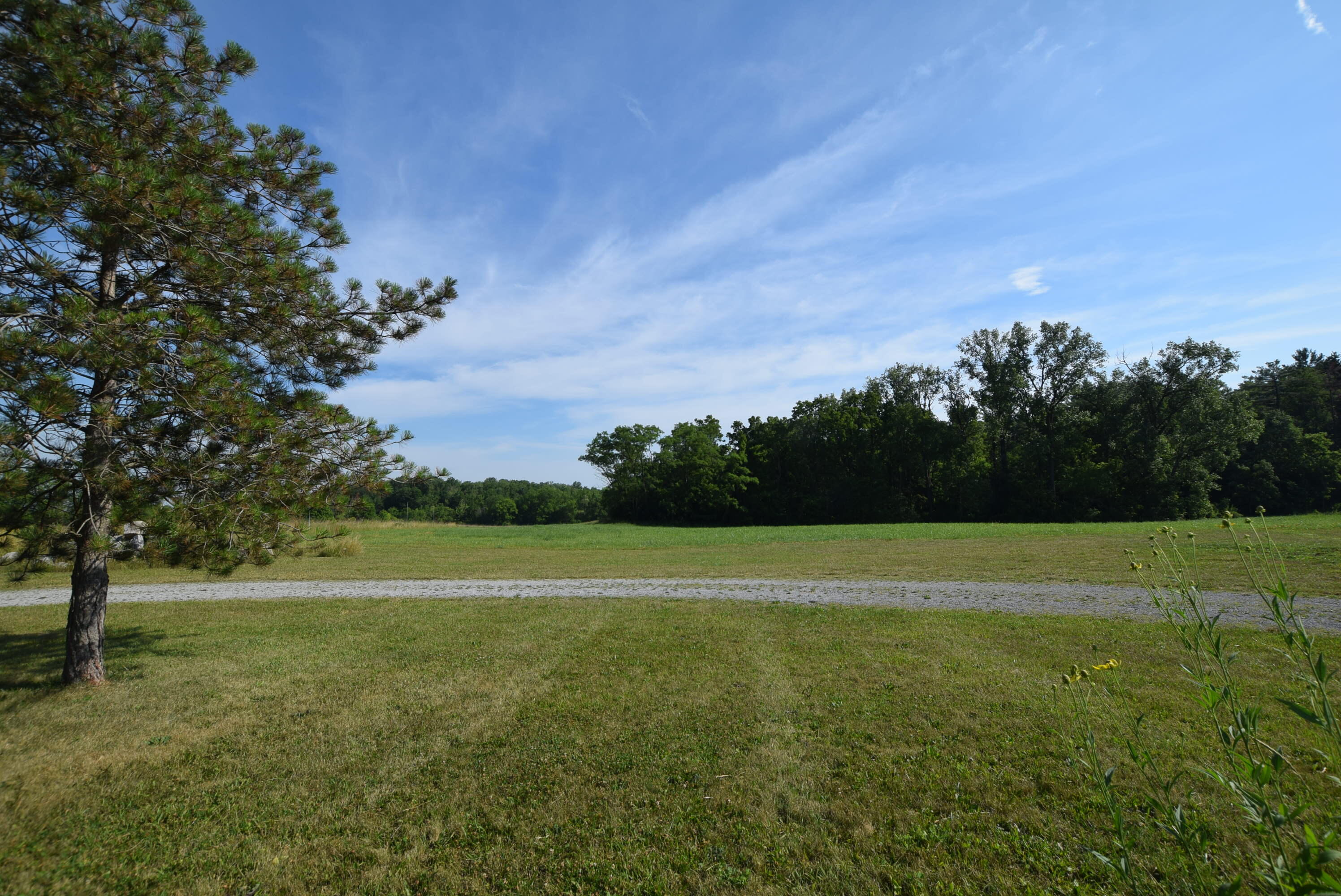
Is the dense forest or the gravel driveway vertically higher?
→ the dense forest

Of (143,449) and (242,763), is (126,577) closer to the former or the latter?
(143,449)

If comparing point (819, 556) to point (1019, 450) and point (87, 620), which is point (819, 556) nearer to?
point (87, 620)

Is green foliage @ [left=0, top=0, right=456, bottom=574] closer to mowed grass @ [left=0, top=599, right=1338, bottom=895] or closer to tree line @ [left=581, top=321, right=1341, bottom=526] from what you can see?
mowed grass @ [left=0, top=599, right=1338, bottom=895]

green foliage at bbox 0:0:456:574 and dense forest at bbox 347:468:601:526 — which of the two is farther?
dense forest at bbox 347:468:601:526

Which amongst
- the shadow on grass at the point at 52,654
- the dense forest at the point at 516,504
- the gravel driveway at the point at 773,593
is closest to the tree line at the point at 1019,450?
the dense forest at the point at 516,504

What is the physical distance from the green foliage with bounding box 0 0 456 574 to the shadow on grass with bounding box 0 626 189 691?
1476mm

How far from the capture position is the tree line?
4338 centimetres

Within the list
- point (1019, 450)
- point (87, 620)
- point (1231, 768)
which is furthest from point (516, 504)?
point (1231, 768)

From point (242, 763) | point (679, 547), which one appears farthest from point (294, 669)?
point (679, 547)

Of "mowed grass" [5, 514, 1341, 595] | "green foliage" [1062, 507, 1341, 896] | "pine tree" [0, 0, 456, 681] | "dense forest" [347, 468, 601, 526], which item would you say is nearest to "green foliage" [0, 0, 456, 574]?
"pine tree" [0, 0, 456, 681]

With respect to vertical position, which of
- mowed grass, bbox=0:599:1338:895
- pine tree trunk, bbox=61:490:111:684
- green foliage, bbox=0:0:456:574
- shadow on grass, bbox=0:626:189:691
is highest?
green foliage, bbox=0:0:456:574

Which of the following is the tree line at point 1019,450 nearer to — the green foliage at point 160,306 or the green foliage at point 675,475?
the green foliage at point 675,475

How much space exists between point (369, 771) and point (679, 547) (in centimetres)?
2341

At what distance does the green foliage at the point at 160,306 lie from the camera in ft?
15.8
